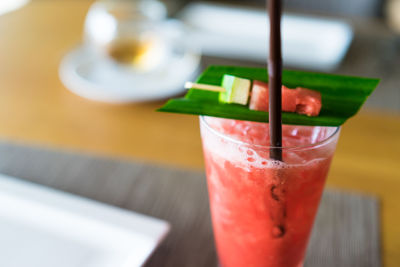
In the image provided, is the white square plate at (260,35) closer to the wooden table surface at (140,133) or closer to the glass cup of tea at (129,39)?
the glass cup of tea at (129,39)

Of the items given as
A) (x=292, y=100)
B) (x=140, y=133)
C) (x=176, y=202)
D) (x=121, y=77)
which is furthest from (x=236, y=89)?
(x=121, y=77)

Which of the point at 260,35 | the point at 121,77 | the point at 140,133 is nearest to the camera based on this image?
the point at 140,133

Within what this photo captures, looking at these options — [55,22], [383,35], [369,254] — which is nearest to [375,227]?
[369,254]

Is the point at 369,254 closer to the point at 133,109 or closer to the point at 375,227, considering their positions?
the point at 375,227

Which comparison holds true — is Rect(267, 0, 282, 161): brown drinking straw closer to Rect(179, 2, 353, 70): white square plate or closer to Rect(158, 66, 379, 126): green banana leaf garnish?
Rect(158, 66, 379, 126): green banana leaf garnish

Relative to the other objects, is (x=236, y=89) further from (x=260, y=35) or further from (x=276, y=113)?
(x=260, y=35)

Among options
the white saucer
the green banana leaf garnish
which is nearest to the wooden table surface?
the white saucer
